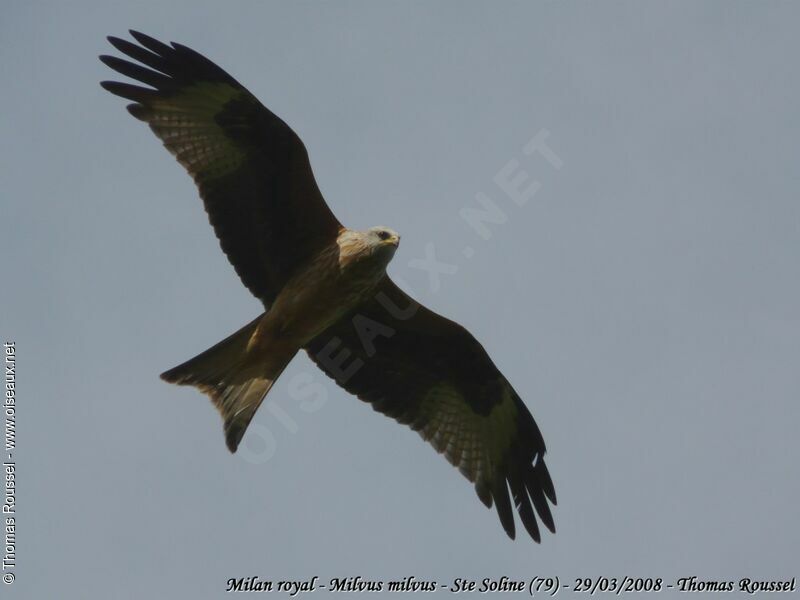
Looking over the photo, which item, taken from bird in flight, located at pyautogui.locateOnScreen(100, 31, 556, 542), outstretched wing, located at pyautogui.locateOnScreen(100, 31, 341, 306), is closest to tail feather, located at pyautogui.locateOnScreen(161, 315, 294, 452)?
bird in flight, located at pyautogui.locateOnScreen(100, 31, 556, 542)

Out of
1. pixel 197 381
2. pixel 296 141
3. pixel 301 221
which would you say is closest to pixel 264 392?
pixel 197 381

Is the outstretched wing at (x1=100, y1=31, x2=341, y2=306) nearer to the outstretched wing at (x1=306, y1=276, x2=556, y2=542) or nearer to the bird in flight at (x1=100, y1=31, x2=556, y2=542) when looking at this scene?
the bird in flight at (x1=100, y1=31, x2=556, y2=542)

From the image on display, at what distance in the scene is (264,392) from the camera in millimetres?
9273

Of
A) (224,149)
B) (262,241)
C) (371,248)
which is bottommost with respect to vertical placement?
(371,248)

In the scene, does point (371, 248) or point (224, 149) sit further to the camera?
point (224, 149)

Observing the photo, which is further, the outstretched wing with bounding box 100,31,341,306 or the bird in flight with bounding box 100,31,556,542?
the outstretched wing with bounding box 100,31,341,306

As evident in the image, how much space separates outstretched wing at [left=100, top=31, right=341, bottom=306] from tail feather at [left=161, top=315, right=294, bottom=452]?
740 millimetres

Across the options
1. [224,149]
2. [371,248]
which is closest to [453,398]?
[371,248]

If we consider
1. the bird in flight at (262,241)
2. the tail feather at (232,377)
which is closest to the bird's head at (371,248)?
the bird in flight at (262,241)

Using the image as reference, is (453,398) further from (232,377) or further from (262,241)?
(262,241)

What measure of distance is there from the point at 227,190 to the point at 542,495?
12.7ft

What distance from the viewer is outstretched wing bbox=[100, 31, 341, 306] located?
9.37 metres

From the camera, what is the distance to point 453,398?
34.2 ft

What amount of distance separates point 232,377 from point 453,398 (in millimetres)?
2156
